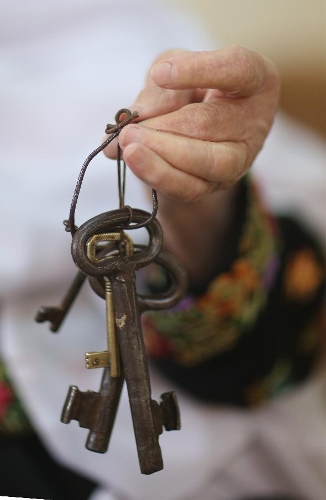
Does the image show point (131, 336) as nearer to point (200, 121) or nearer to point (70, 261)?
point (200, 121)

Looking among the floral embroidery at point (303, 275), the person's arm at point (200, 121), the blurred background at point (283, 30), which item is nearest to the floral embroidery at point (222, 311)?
the floral embroidery at point (303, 275)

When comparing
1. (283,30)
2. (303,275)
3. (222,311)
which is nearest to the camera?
(222,311)

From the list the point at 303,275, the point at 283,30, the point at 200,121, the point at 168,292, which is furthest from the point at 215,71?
the point at 283,30

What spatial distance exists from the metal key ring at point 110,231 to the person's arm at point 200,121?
23 millimetres

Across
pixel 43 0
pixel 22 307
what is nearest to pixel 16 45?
pixel 43 0

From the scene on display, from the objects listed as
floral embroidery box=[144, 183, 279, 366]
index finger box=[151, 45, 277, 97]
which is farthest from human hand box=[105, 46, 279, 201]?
floral embroidery box=[144, 183, 279, 366]

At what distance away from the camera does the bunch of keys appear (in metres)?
0.34

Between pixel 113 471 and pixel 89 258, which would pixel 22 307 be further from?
pixel 89 258

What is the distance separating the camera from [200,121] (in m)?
0.39

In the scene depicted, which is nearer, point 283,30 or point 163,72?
point 163,72

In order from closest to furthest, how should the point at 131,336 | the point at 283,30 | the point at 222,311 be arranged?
the point at 131,336 → the point at 222,311 → the point at 283,30

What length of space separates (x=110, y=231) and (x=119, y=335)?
0.20 ft

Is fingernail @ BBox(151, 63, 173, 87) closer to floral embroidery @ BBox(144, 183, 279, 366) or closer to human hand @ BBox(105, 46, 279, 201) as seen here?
human hand @ BBox(105, 46, 279, 201)

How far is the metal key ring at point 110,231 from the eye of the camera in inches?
13.0
